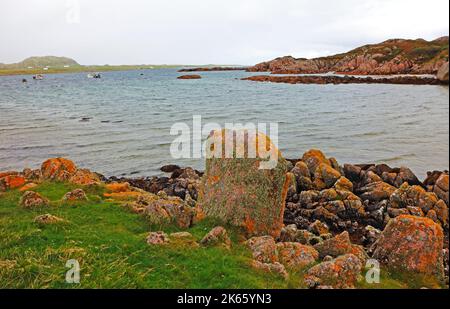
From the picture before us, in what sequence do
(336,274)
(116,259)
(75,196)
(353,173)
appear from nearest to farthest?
(336,274)
(116,259)
(75,196)
(353,173)

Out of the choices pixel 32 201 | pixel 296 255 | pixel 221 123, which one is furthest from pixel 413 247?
pixel 221 123

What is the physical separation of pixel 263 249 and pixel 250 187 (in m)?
2.66

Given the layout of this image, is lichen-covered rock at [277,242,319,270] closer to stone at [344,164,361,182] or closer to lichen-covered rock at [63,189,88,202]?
lichen-covered rock at [63,189,88,202]

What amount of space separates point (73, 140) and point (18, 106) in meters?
34.0

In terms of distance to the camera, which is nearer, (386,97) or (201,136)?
(201,136)

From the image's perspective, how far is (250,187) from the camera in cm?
1291

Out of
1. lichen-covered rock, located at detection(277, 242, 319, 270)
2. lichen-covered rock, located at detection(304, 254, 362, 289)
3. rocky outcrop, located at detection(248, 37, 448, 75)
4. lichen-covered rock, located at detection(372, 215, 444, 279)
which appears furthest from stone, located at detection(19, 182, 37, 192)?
rocky outcrop, located at detection(248, 37, 448, 75)

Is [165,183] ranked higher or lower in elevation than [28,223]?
lower

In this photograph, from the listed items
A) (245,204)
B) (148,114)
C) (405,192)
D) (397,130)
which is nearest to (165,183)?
(245,204)

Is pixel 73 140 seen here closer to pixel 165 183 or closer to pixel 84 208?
pixel 165 183

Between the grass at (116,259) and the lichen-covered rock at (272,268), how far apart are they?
17 cm

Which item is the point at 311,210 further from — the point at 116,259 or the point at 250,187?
the point at 116,259

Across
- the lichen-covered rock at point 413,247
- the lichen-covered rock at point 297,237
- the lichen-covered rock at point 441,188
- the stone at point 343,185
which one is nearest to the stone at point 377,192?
the stone at point 343,185

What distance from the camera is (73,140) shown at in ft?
119
